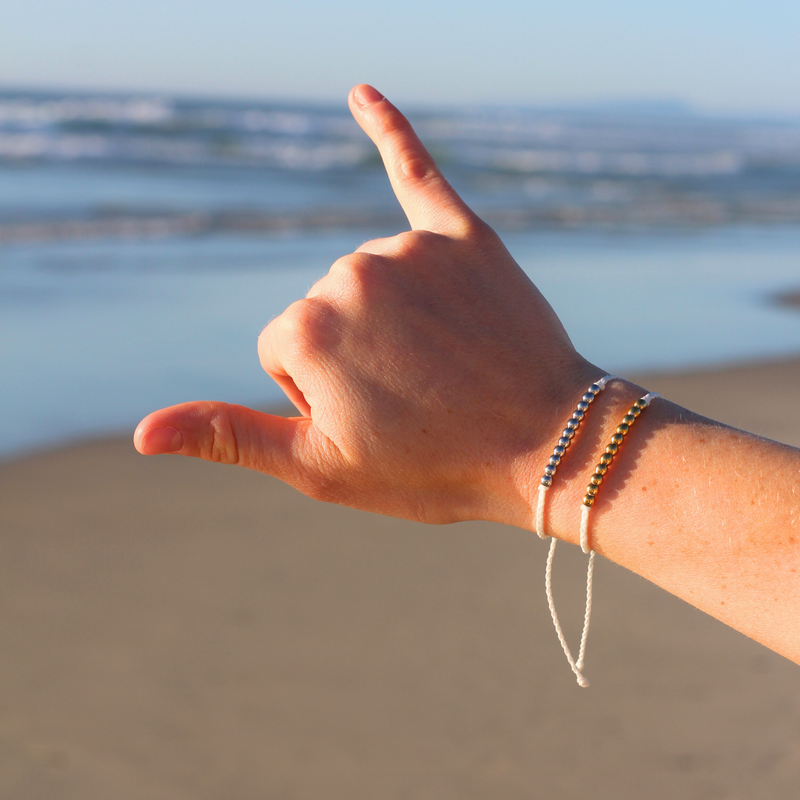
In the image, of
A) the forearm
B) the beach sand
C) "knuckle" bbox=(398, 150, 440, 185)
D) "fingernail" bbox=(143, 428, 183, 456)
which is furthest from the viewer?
the beach sand

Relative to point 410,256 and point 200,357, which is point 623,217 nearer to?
point 200,357

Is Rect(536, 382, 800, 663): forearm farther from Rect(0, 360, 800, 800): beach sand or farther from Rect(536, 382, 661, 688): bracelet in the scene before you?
Rect(0, 360, 800, 800): beach sand

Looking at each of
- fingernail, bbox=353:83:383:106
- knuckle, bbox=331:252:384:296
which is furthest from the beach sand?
fingernail, bbox=353:83:383:106

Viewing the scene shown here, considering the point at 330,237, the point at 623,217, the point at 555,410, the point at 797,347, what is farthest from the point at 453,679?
the point at 623,217

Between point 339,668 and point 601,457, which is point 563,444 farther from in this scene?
point 339,668

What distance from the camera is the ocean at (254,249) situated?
193 inches

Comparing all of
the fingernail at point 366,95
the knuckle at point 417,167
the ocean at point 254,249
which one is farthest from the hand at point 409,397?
the ocean at point 254,249

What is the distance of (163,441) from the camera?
4.30ft

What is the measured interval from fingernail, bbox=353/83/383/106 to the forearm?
80 cm

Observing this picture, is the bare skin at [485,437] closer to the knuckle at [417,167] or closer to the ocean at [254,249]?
the knuckle at [417,167]

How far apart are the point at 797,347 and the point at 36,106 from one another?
21.8m

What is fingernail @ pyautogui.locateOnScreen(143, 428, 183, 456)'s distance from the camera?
4.23 ft

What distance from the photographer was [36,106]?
22562mm

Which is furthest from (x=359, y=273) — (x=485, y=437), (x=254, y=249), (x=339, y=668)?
(x=254, y=249)
